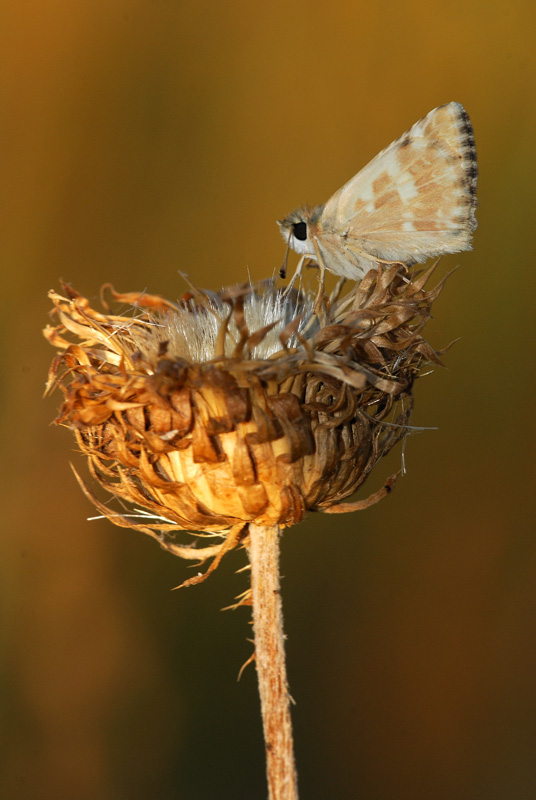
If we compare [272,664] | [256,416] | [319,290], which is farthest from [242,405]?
[272,664]

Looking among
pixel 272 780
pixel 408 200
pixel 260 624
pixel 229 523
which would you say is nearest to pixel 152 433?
pixel 229 523

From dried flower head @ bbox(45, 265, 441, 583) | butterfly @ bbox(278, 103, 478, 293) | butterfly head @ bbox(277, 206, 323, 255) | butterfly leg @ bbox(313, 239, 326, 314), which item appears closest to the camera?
dried flower head @ bbox(45, 265, 441, 583)

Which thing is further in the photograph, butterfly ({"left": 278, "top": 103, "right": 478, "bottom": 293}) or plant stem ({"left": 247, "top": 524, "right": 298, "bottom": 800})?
butterfly ({"left": 278, "top": 103, "right": 478, "bottom": 293})

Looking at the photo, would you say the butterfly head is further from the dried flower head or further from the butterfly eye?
the dried flower head

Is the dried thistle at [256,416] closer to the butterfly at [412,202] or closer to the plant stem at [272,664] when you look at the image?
the plant stem at [272,664]

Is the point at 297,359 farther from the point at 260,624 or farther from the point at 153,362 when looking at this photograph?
the point at 260,624

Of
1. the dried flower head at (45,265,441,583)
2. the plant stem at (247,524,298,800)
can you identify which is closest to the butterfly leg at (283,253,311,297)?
the dried flower head at (45,265,441,583)
